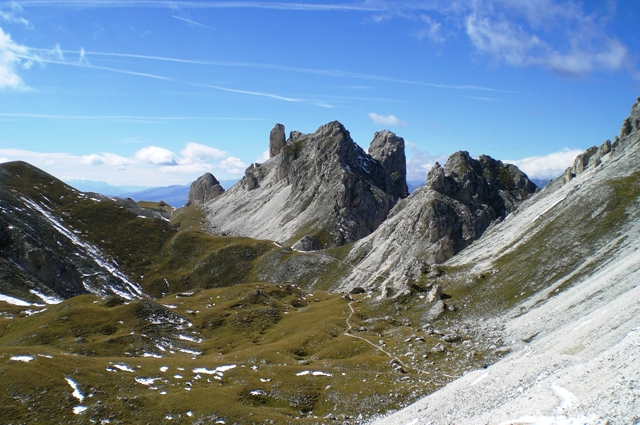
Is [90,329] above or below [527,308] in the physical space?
above

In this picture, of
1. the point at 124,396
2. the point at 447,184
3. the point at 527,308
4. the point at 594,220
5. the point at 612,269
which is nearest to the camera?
the point at 124,396

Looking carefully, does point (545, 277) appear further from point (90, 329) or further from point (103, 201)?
point (103, 201)

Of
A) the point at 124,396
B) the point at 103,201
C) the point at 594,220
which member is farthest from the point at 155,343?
the point at 103,201

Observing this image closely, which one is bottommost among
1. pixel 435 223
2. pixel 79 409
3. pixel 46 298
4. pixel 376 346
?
pixel 376 346

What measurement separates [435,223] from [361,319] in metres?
56.5

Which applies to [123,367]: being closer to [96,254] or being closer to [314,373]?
[314,373]

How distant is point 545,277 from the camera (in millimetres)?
77938

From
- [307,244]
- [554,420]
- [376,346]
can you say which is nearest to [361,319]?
[376,346]

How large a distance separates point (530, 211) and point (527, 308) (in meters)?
48.3

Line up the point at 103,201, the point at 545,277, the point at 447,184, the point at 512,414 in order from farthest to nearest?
the point at 103,201
the point at 447,184
the point at 545,277
the point at 512,414

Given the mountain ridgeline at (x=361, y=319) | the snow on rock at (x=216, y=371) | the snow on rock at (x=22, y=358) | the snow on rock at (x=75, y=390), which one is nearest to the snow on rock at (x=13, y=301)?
the mountain ridgeline at (x=361, y=319)

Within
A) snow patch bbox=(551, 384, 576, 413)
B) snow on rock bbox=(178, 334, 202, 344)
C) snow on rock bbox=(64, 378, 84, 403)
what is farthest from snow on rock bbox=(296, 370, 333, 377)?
snow patch bbox=(551, 384, 576, 413)

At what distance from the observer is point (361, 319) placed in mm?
89562

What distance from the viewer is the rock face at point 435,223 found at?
437ft
